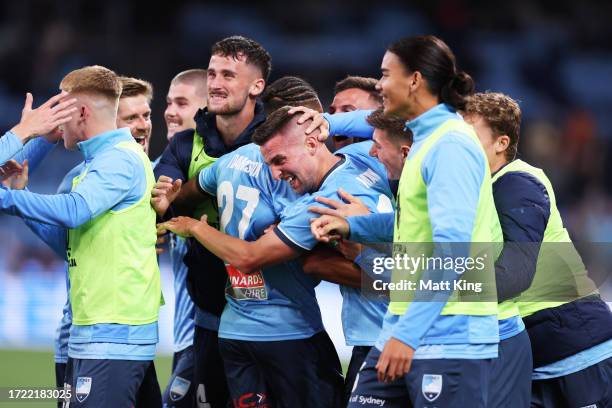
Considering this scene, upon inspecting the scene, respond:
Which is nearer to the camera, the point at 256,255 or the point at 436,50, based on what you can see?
the point at 436,50

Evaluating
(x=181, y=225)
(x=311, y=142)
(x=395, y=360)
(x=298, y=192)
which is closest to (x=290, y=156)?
(x=311, y=142)

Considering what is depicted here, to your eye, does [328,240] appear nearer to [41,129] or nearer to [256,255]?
[256,255]

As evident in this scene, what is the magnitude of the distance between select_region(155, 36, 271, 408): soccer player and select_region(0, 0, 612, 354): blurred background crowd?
33.7 ft

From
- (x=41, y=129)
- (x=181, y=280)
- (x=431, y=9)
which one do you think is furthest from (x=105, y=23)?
(x=41, y=129)

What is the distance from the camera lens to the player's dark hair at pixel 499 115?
18.3ft

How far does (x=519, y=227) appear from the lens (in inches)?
196

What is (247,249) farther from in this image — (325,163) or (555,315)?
(555,315)

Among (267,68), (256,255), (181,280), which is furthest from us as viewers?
(181,280)

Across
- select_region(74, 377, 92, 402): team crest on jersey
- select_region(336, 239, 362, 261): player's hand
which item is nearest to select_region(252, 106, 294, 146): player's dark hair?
select_region(336, 239, 362, 261): player's hand

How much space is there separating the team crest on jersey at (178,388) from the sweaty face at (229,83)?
1873mm

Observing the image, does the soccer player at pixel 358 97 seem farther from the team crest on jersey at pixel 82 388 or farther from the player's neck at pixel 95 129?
the team crest on jersey at pixel 82 388

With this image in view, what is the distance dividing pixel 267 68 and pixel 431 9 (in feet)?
48.5

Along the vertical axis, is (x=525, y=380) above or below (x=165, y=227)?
below

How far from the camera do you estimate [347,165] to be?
18.2ft
